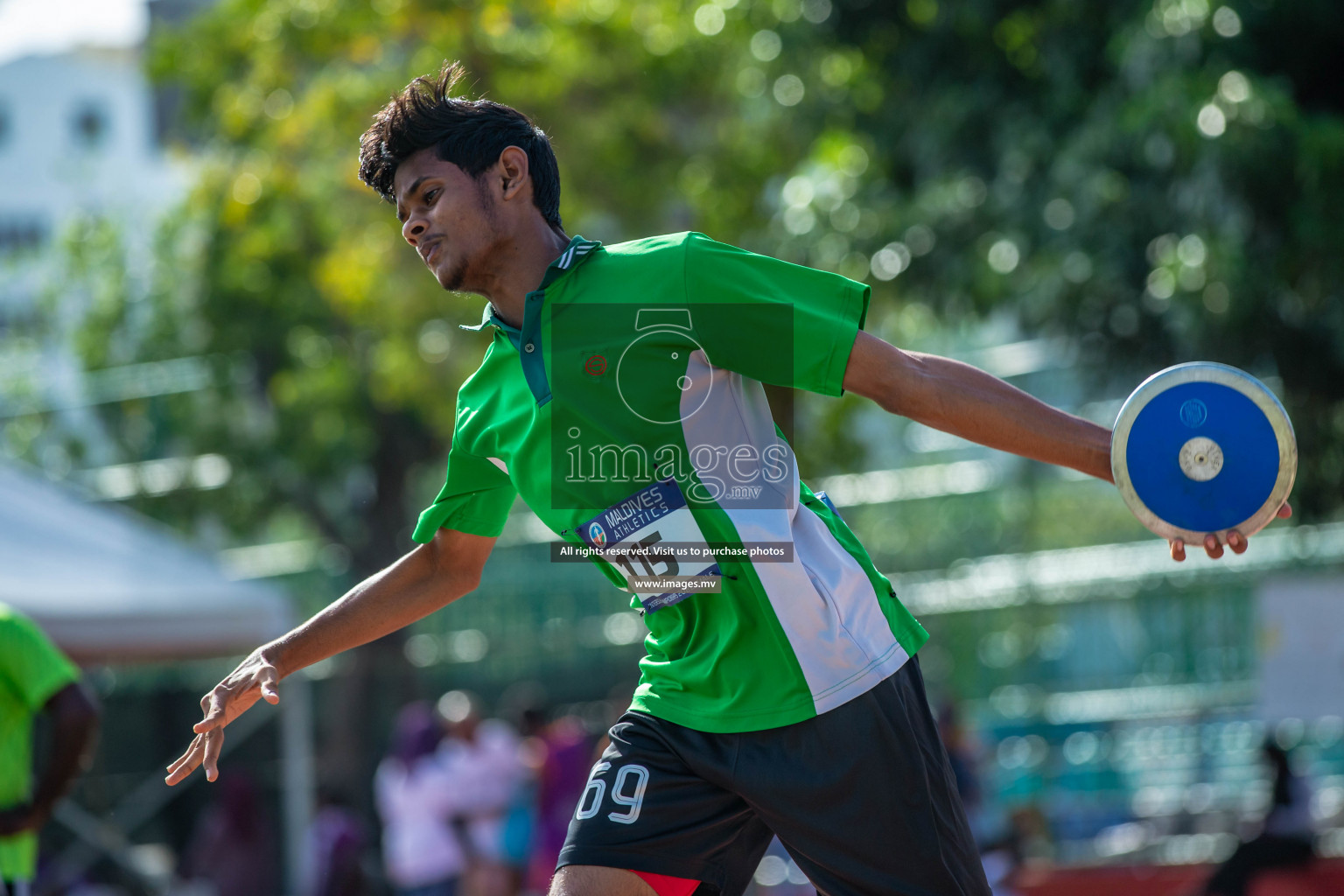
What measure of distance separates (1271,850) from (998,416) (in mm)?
5588

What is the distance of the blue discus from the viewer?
2357 mm

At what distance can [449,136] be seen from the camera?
109 inches

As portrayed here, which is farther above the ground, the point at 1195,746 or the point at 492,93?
the point at 492,93

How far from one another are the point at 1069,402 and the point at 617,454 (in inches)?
367

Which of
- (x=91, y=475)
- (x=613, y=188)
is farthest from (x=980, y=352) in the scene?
(x=91, y=475)

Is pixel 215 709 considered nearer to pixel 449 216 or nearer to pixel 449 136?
pixel 449 216

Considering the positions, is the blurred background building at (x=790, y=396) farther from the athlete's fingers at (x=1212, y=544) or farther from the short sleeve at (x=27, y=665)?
the athlete's fingers at (x=1212, y=544)

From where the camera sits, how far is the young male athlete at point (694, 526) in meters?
2.62

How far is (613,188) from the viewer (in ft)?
41.9

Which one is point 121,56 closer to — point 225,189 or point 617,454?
point 225,189
